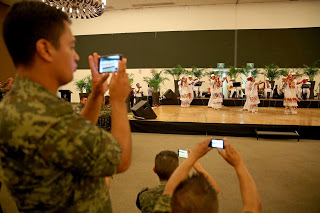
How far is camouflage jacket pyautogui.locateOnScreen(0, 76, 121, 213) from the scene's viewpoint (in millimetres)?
585

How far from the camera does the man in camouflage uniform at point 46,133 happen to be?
587 millimetres

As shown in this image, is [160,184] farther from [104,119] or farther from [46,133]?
[104,119]

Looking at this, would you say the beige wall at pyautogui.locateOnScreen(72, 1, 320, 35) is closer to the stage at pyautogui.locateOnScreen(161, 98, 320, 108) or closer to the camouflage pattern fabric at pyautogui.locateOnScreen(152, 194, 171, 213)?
the stage at pyautogui.locateOnScreen(161, 98, 320, 108)

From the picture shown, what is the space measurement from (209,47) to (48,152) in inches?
546

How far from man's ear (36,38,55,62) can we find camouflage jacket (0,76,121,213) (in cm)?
8

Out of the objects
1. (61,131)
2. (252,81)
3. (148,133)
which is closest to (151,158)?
(148,133)

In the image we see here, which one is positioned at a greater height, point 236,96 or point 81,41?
point 81,41

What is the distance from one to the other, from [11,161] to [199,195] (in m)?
0.62

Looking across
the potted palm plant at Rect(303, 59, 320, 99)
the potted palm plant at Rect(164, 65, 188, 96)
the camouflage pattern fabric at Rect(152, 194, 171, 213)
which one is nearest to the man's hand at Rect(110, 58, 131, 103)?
the camouflage pattern fabric at Rect(152, 194, 171, 213)

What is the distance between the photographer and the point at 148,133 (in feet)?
20.9

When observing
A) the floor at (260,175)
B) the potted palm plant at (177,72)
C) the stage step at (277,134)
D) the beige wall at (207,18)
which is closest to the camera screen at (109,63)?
the floor at (260,175)

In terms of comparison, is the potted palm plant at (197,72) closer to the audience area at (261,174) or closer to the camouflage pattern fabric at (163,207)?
the audience area at (261,174)

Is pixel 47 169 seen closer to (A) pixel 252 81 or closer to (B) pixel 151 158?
(B) pixel 151 158

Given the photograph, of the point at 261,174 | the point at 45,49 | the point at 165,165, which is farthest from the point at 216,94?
the point at 45,49
